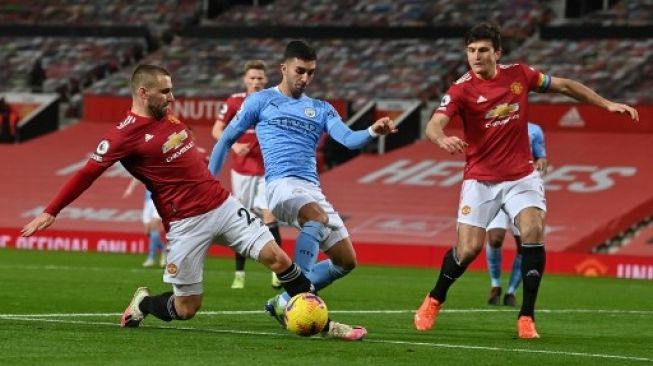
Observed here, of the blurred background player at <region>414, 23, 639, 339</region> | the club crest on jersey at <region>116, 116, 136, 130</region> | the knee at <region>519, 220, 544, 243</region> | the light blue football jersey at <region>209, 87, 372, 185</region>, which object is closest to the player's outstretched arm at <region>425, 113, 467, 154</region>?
the blurred background player at <region>414, 23, 639, 339</region>

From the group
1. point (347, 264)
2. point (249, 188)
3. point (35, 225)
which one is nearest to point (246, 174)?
point (249, 188)

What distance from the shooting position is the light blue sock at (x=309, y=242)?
41.8 ft

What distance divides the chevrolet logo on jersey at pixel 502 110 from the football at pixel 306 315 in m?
2.43

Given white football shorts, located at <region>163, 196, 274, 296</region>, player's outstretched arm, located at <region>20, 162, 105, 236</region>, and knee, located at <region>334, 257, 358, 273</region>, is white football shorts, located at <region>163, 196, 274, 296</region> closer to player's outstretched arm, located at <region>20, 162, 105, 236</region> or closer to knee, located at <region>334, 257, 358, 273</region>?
player's outstretched arm, located at <region>20, 162, 105, 236</region>

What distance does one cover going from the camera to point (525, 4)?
1588 inches

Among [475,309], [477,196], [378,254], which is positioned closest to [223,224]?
[477,196]

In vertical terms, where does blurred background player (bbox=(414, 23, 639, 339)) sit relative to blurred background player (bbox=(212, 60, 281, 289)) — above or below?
above

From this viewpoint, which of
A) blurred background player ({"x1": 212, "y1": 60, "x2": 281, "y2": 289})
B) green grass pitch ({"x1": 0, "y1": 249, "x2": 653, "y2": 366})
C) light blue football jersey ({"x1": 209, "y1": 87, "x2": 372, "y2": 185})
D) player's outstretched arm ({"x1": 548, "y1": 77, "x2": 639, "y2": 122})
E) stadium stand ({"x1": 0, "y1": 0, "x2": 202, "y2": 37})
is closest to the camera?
green grass pitch ({"x1": 0, "y1": 249, "x2": 653, "y2": 366})

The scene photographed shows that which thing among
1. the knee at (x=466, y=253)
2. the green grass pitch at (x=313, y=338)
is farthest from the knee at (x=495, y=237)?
the knee at (x=466, y=253)

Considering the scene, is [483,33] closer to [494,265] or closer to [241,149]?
[494,265]

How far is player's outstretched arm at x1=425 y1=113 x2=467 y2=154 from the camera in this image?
Result: 11.5 meters

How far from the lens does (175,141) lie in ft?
38.5

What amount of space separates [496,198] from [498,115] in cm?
68

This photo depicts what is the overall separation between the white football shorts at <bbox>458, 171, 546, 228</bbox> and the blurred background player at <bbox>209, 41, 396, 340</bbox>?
3.38 feet
